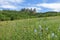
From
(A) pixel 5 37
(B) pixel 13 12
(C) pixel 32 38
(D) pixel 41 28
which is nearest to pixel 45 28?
(D) pixel 41 28

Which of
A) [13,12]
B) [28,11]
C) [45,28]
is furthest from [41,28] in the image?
[28,11]

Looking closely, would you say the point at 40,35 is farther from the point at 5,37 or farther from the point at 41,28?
the point at 5,37

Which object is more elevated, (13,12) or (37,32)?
(37,32)

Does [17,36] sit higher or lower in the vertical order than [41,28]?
lower

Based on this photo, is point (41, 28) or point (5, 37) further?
point (5, 37)

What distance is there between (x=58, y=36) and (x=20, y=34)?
202cm

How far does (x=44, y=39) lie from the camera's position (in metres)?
4.99

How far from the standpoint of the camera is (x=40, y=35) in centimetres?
527

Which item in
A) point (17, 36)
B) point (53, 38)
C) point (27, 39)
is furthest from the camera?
point (17, 36)

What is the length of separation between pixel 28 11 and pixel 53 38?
33.8 m

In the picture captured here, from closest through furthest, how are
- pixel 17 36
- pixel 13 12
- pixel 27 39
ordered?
pixel 27 39 → pixel 17 36 → pixel 13 12

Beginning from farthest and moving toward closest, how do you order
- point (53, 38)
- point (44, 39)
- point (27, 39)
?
point (27, 39) → point (44, 39) → point (53, 38)

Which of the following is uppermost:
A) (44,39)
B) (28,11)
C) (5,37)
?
(44,39)

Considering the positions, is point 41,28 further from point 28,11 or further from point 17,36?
point 28,11
